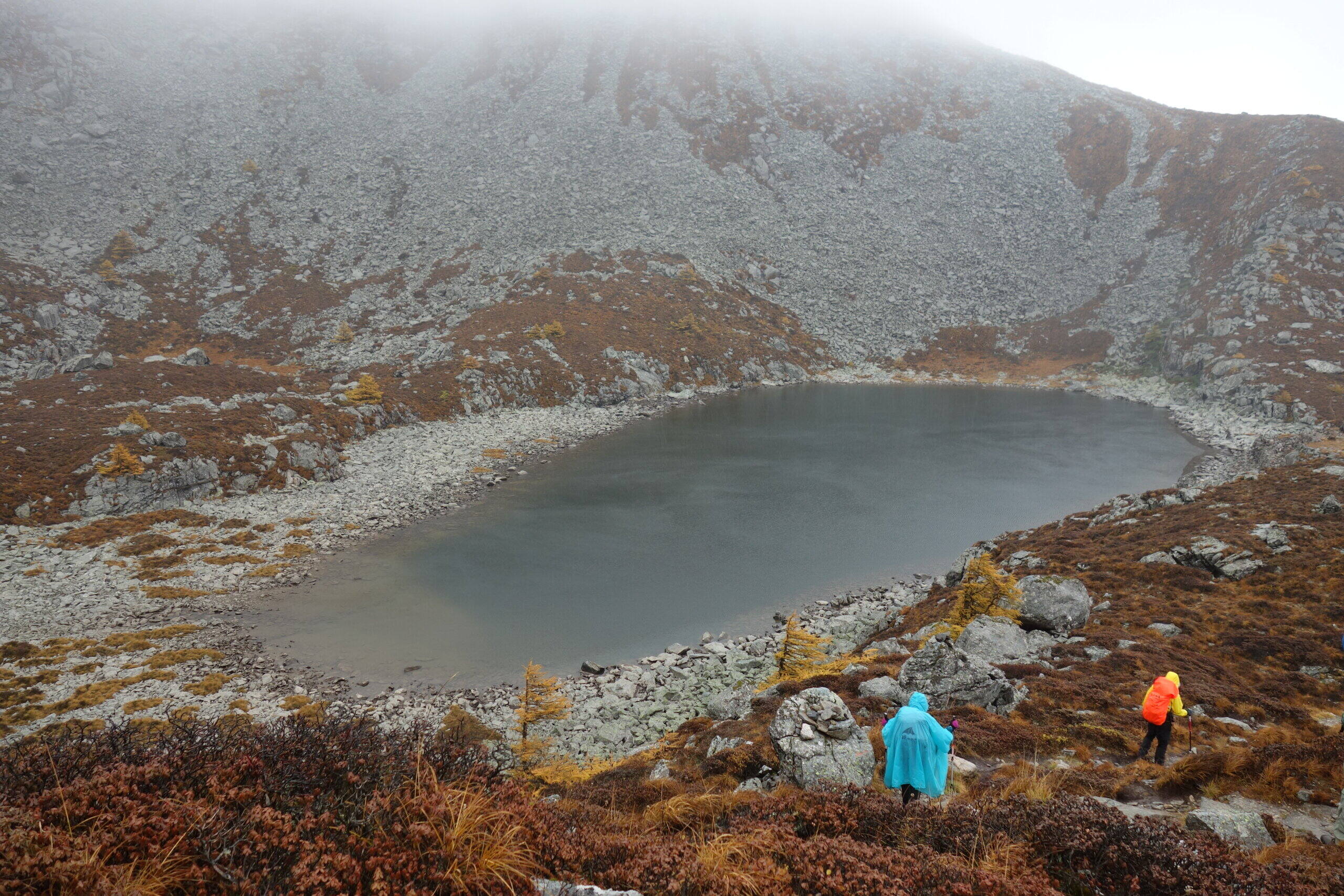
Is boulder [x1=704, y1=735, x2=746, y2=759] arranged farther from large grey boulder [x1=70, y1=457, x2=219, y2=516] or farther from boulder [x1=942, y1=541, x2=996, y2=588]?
large grey boulder [x1=70, y1=457, x2=219, y2=516]

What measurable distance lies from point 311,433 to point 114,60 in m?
90.3

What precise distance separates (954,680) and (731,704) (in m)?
6.02

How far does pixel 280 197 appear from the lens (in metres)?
78.7

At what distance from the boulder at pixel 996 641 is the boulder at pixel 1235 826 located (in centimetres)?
967

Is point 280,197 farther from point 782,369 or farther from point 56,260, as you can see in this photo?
point 782,369

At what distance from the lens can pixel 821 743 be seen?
970 cm

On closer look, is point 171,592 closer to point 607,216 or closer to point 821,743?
point 821,743

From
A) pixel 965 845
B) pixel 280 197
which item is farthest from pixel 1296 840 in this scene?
pixel 280 197

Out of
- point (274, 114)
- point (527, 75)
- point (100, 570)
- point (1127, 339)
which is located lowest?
point (100, 570)

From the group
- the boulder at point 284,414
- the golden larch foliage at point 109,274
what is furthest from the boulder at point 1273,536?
the golden larch foliage at point 109,274

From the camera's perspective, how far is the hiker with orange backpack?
33.1ft

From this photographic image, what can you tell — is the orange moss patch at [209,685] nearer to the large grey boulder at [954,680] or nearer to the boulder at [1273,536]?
the large grey boulder at [954,680]

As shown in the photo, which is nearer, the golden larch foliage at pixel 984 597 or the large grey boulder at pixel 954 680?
the large grey boulder at pixel 954 680

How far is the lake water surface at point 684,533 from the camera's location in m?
22.9
